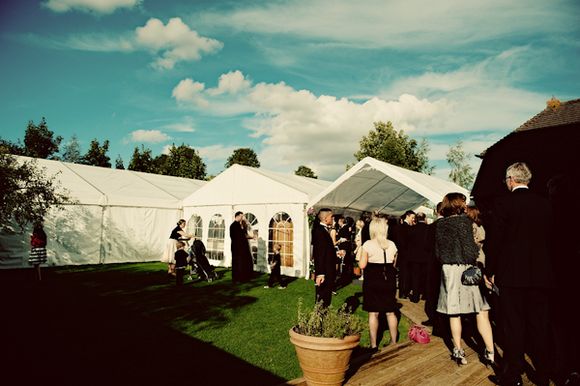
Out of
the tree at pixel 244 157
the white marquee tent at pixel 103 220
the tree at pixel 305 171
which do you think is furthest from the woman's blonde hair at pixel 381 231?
the tree at pixel 305 171

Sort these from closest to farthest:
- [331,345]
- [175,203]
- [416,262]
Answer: [331,345] < [416,262] < [175,203]

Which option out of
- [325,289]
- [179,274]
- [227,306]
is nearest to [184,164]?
[179,274]

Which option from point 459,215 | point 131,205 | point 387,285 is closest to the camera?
point 459,215

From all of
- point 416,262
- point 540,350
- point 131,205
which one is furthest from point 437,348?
point 131,205

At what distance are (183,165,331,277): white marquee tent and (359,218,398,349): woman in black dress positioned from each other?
695 cm

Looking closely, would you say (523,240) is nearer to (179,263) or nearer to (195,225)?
(179,263)

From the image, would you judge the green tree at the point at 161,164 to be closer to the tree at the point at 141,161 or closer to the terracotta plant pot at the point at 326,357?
the tree at the point at 141,161

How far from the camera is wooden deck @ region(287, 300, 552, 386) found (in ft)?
11.0

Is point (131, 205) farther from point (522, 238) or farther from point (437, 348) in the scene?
point (522, 238)

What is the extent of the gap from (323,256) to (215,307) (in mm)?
3159

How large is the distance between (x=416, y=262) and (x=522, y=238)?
4.92 metres

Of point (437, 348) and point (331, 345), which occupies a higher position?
point (331, 345)

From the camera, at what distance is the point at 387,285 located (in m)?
4.37

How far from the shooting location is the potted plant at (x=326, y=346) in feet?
9.84
